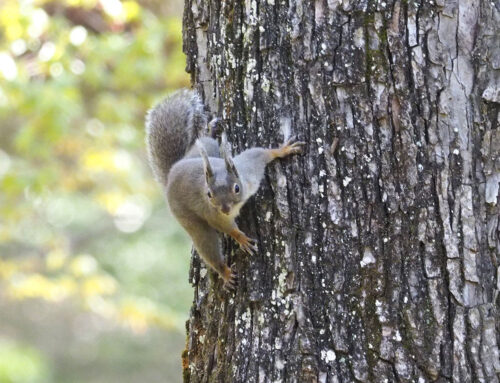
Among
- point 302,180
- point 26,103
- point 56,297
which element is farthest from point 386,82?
point 56,297

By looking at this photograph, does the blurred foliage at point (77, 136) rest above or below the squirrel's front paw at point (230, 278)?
above

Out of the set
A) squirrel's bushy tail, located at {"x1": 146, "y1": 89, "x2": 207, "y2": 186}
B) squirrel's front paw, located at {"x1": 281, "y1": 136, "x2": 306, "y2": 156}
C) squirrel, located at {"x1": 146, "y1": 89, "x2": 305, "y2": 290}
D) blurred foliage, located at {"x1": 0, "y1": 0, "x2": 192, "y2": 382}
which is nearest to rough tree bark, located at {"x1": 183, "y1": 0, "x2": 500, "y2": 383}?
squirrel's front paw, located at {"x1": 281, "y1": 136, "x2": 306, "y2": 156}

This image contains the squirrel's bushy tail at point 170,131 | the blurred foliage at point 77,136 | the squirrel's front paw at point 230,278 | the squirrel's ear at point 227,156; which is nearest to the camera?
the squirrel's front paw at point 230,278

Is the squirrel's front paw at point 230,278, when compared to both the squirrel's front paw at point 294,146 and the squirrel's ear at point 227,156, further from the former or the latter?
the squirrel's front paw at point 294,146

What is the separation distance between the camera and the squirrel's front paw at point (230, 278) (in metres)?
2.32

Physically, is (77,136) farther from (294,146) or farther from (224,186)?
(294,146)

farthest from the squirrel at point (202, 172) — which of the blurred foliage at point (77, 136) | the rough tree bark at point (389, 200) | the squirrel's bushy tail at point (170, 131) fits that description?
the blurred foliage at point (77, 136)

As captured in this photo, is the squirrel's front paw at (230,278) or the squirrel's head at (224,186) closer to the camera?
the squirrel's front paw at (230,278)

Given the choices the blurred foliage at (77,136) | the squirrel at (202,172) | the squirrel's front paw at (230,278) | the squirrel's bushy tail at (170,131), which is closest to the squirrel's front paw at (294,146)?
the squirrel at (202,172)

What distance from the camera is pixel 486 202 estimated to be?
6.71 ft

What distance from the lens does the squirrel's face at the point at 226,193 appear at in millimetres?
2539

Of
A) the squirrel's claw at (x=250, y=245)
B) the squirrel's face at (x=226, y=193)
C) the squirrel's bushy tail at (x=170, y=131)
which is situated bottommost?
the squirrel's claw at (x=250, y=245)

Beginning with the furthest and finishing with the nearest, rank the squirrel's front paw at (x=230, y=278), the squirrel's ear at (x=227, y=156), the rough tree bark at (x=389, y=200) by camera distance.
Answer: the squirrel's ear at (x=227, y=156), the squirrel's front paw at (x=230, y=278), the rough tree bark at (x=389, y=200)

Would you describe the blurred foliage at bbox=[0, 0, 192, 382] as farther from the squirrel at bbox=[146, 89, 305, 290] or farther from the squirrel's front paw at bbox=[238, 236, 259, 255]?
the squirrel's front paw at bbox=[238, 236, 259, 255]
